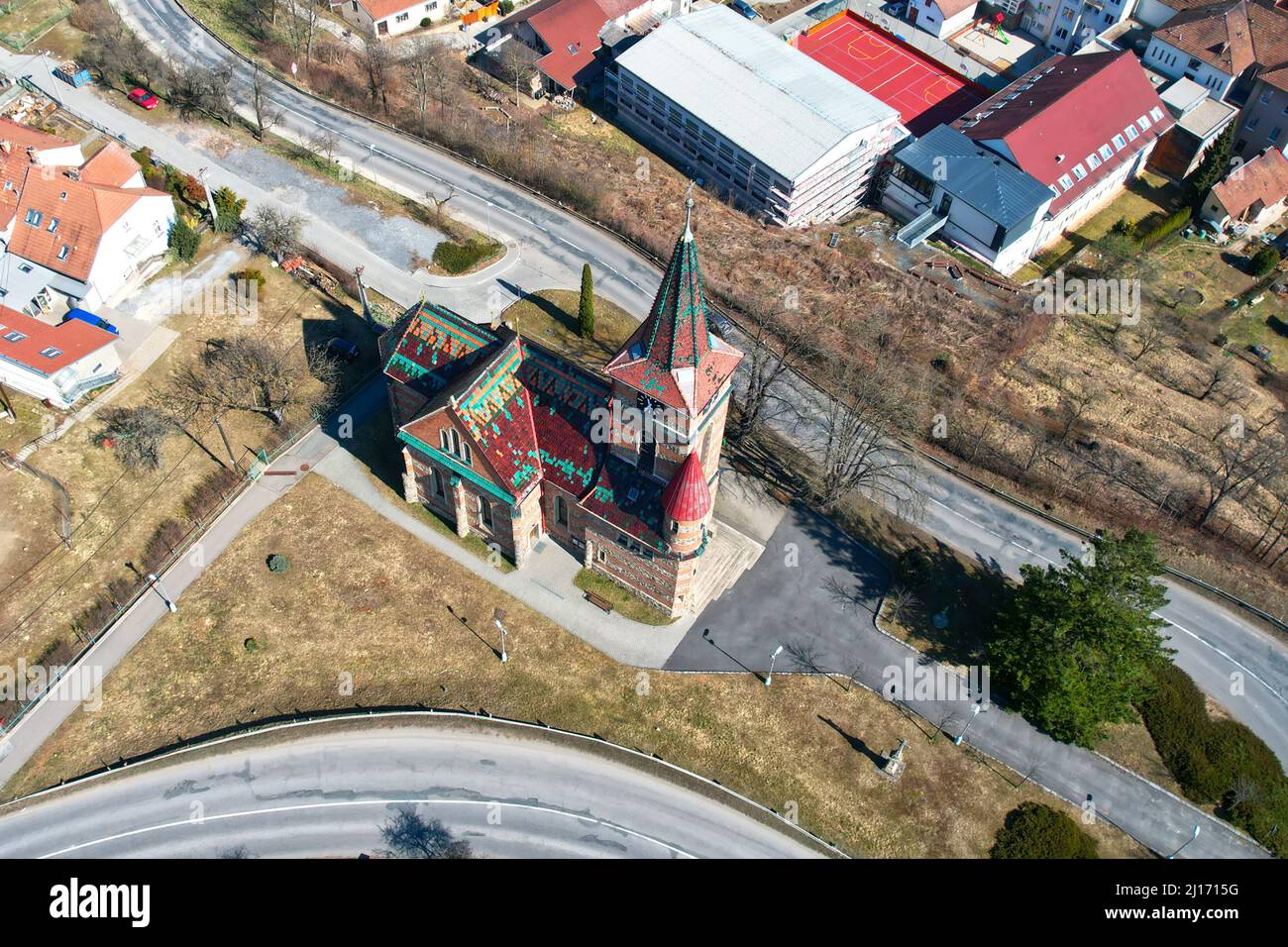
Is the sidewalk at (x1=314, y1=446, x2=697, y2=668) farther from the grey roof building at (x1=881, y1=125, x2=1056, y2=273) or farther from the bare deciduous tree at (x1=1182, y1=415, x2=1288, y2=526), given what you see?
the grey roof building at (x1=881, y1=125, x2=1056, y2=273)

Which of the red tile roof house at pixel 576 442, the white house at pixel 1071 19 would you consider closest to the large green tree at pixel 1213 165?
the white house at pixel 1071 19

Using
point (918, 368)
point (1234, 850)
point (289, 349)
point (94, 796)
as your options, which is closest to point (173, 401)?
point (289, 349)

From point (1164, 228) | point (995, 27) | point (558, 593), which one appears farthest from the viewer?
point (995, 27)

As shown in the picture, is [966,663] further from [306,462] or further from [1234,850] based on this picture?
[306,462]

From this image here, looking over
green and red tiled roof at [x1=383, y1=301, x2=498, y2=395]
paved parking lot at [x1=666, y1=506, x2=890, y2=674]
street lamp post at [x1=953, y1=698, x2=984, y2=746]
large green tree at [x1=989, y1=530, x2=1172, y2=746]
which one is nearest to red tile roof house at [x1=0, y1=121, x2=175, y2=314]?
green and red tiled roof at [x1=383, y1=301, x2=498, y2=395]

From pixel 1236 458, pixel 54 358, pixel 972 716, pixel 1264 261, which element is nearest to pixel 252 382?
pixel 54 358

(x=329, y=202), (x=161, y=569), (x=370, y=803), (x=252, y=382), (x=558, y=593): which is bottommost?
(x=370, y=803)

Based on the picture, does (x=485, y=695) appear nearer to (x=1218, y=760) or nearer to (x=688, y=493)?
(x=688, y=493)
